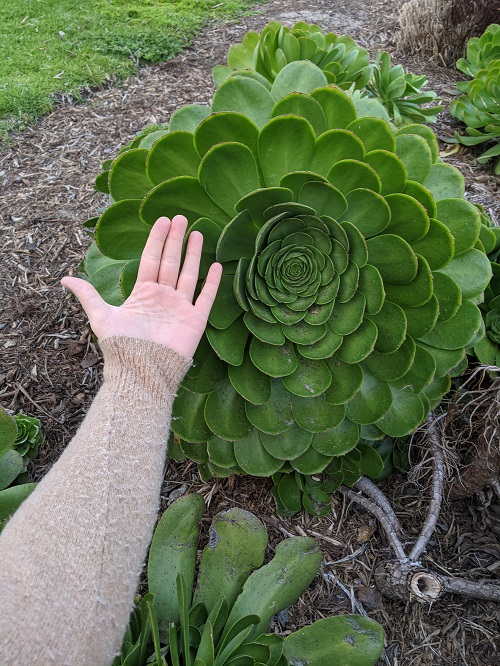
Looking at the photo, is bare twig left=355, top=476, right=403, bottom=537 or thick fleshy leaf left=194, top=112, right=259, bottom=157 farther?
bare twig left=355, top=476, right=403, bottom=537

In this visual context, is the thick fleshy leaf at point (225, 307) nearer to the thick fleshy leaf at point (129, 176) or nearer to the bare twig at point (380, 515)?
the thick fleshy leaf at point (129, 176)

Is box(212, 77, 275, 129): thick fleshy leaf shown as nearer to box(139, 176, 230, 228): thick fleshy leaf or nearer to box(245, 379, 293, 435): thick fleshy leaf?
box(139, 176, 230, 228): thick fleshy leaf

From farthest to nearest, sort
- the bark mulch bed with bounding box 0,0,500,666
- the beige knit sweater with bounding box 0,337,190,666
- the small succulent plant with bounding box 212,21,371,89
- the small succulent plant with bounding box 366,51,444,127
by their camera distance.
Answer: the small succulent plant with bounding box 366,51,444,127 < the small succulent plant with bounding box 212,21,371,89 < the bark mulch bed with bounding box 0,0,500,666 < the beige knit sweater with bounding box 0,337,190,666

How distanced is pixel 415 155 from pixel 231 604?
4.05ft

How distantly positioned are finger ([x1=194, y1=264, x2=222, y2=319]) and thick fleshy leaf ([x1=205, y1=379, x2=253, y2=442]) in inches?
8.6

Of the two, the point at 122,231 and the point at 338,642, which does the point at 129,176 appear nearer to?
the point at 122,231

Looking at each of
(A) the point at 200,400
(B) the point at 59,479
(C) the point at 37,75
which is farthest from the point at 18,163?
(B) the point at 59,479

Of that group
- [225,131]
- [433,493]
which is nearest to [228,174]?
[225,131]

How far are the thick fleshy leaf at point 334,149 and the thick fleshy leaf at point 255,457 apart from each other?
0.68 metres

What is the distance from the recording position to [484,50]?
2.84m

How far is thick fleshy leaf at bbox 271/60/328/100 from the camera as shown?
1264 mm

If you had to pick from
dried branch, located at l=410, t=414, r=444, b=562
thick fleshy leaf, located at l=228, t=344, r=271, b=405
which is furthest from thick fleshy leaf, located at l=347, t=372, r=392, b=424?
dried branch, located at l=410, t=414, r=444, b=562

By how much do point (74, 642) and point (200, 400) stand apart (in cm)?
59

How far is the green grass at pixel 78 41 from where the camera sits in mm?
3152
